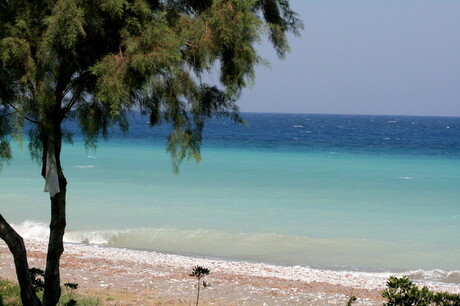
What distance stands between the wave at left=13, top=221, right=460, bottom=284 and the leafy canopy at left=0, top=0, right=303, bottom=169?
8.70 metres

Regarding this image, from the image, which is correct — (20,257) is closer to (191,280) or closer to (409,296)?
(409,296)

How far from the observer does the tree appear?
17.5 feet

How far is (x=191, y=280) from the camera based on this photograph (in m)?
11.0

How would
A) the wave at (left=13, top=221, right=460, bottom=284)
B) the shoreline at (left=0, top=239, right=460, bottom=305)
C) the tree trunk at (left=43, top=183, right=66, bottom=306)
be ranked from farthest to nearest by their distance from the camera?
the wave at (left=13, top=221, right=460, bottom=284) → the shoreline at (left=0, top=239, right=460, bottom=305) → the tree trunk at (left=43, top=183, right=66, bottom=306)

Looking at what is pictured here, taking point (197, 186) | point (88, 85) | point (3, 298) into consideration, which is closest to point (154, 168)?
point (197, 186)

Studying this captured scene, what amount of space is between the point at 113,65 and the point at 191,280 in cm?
630

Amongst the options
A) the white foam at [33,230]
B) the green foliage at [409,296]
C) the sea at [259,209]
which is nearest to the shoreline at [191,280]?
the sea at [259,209]

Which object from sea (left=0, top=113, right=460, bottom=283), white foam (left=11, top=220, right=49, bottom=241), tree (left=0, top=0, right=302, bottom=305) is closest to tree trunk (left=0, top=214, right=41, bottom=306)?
tree (left=0, top=0, right=302, bottom=305)

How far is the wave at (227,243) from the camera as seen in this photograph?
14.9m

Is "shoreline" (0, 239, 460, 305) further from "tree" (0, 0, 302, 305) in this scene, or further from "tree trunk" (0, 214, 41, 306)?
"tree" (0, 0, 302, 305)

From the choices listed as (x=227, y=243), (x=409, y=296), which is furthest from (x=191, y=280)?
(x=409, y=296)

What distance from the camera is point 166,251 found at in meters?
15.3

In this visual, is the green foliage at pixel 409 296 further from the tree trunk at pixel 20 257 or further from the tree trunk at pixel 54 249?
the tree trunk at pixel 54 249

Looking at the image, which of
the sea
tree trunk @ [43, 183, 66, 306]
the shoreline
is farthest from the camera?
the sea
